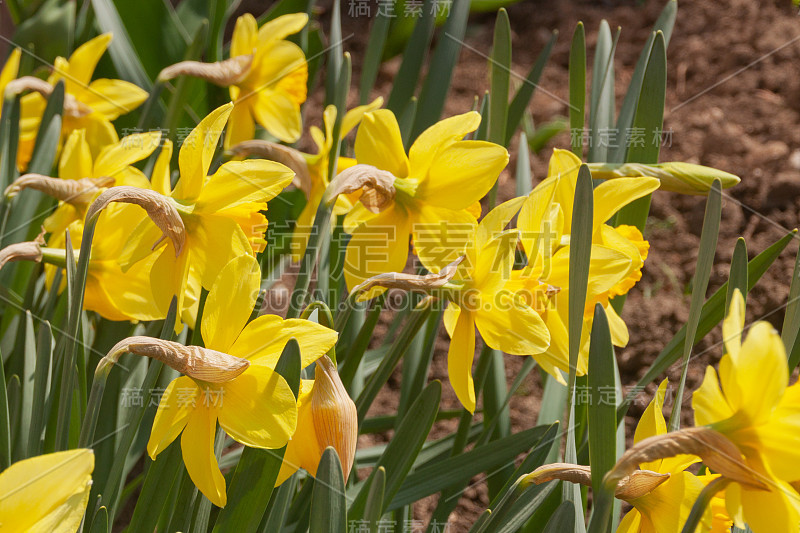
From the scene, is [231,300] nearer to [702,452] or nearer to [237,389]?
[237,389]

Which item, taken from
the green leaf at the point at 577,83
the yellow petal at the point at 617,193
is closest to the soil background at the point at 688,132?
the green leaf at the point at 577,83

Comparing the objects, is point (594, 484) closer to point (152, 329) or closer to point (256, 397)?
point (256, 397)

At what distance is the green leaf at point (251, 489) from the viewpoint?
0.71m

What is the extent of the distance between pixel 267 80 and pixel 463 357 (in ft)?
2.53

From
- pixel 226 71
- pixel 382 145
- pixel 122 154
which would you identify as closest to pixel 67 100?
pixel 226 71

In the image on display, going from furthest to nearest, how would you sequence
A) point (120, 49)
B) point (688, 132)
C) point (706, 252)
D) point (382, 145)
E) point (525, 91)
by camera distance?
point (688, 132)
point (120, 49)
point (525, 91)
point (382, 145)
point (706, 252)

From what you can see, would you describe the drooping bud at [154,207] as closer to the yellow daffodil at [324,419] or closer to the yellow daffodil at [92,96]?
the yellow daffodil at [324,419]

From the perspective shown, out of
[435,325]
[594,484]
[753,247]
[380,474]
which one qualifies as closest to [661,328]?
[753,247]

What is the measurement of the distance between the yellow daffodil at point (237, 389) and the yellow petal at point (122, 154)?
1.37 ft

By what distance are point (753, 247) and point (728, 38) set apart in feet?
2.85

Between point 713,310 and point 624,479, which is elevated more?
point 713,310

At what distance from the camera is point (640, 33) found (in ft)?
7.97

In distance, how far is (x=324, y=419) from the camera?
0.67 meters

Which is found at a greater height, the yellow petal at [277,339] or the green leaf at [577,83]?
the green leaf at [577,83]
